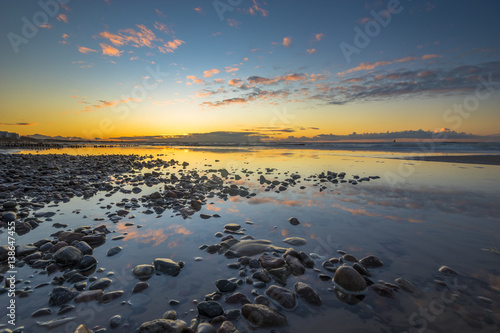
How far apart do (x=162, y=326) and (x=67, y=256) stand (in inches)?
112

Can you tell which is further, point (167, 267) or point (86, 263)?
point (86, 263)

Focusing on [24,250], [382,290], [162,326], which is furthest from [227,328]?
[24,250]

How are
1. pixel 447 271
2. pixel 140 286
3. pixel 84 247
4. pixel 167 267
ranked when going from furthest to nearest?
1. pixel 84 247
2. pixel 167 267
3. pixel 447 271
4. pixel 140 286

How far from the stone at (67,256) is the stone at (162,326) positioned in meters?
2.47

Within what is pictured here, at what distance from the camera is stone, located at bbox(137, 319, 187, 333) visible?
2.46 m

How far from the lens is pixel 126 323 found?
266 centimetres

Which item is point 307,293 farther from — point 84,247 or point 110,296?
point 84,247

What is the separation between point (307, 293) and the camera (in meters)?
3.19

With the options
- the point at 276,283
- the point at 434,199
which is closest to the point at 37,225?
the point at 276,283

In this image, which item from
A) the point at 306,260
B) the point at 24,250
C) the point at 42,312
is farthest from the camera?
the point at 24,250

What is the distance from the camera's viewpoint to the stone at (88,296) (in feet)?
10.0

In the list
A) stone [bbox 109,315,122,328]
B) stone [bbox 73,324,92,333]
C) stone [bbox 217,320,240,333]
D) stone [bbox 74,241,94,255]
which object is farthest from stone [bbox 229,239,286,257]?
stone [bbox 74,241,94,255]

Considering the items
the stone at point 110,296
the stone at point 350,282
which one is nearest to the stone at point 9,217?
the stone at point 110,296

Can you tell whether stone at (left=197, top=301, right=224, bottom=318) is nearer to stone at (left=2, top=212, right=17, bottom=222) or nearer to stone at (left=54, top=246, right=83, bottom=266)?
stone at (left=54, top=246, right=83, bottom=266)
